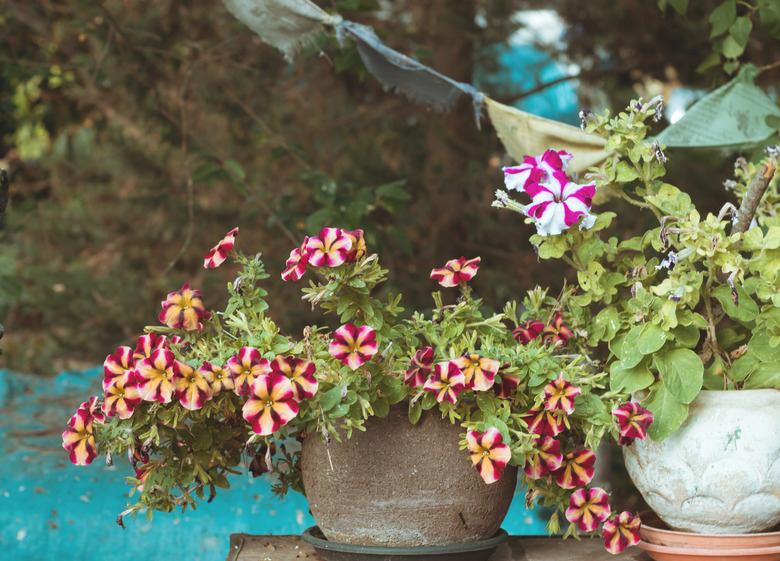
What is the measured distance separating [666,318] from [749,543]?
29 cm

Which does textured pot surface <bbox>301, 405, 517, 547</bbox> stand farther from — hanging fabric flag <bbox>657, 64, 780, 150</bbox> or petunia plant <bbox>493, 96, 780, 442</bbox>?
hanging fabric flag <bbox>657, 64, 780, 150</bbox>

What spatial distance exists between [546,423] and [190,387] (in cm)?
42

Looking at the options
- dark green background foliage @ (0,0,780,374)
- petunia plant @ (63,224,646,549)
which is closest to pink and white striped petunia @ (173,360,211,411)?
petunia plant @ (63,224,646,549)

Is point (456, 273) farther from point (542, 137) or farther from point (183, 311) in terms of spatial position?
point (542, 137)

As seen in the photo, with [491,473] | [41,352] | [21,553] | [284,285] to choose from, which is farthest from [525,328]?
[41,352]

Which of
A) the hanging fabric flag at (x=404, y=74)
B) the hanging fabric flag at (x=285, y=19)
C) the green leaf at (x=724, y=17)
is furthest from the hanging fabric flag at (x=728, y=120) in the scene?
the hanging fabric flag at (x=285, y=19)

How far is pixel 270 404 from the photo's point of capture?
2.76 ft

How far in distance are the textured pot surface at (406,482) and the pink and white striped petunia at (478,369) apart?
0.28 ft

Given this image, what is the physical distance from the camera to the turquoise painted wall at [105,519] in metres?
1.62

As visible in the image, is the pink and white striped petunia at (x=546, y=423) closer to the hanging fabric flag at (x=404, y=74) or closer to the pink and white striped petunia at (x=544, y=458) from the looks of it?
the pink and white striped petunia at (x=544, y=458)

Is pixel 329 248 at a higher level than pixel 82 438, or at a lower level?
higher

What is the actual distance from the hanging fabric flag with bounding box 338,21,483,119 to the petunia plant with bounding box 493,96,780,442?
63 centimetres

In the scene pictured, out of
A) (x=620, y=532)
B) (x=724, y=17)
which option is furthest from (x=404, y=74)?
(x=620, y=532)

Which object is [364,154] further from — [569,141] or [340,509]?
[340,509]
